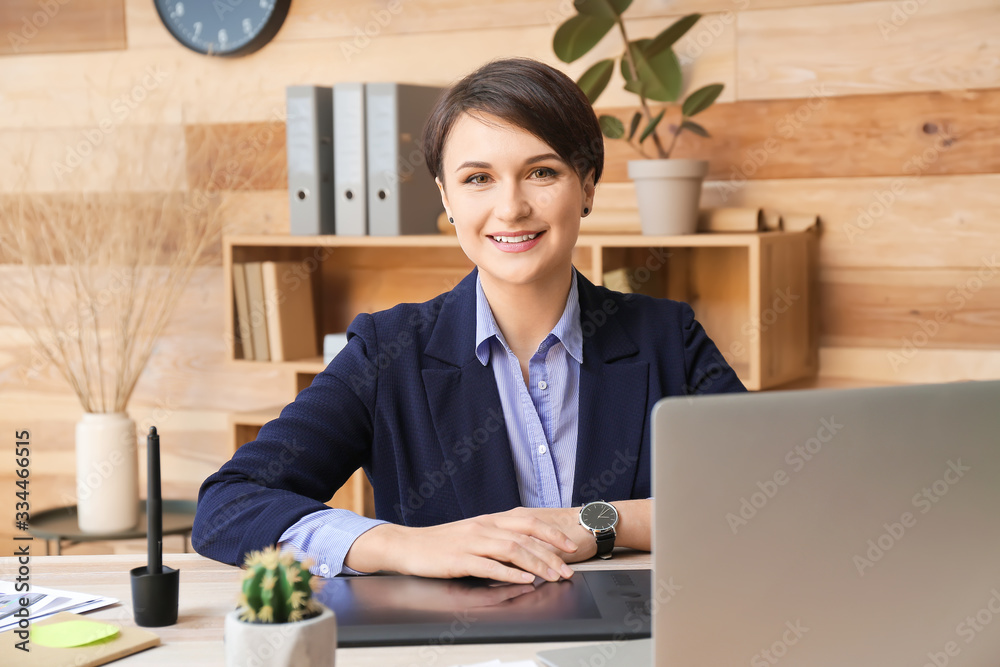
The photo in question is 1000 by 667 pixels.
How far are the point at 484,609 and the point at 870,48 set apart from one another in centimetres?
184

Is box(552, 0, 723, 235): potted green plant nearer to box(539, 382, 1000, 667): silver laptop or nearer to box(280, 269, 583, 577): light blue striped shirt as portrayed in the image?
box(280, 269, 583, 577): light blue striped shirt

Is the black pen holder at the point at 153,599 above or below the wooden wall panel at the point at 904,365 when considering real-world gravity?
below

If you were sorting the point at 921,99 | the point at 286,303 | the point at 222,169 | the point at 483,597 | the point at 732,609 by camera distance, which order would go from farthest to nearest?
the point at 222,169 → the point at 286,303 → the point at 921,99 → the point at 483,597 → the point at 732,609

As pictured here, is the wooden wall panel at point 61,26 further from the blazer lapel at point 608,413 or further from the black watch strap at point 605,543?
the black watch strap at point 605,543

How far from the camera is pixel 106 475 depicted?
2.51 m

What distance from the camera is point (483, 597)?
1.02m

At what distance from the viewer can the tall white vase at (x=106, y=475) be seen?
8.18 ft

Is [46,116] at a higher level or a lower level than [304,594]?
higher

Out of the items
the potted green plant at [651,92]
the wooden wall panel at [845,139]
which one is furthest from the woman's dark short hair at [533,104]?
the wooden wall panel at [845,139]

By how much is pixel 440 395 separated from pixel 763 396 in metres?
0.81

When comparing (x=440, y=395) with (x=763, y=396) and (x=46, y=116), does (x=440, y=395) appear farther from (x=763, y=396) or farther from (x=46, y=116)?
(x=46, y=116)

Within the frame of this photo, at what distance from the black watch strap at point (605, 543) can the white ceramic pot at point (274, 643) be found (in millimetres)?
511

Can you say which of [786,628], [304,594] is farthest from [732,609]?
[304,594]

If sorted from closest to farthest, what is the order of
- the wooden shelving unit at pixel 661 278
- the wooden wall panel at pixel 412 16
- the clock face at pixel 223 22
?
the wooden shelving unit at pixel 661 278, the wooden wall panel at pixel 412 16, the clock face at pixel 223 22
